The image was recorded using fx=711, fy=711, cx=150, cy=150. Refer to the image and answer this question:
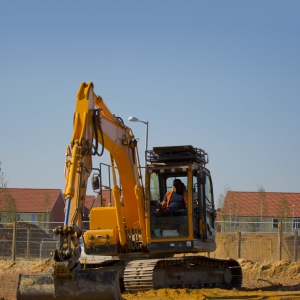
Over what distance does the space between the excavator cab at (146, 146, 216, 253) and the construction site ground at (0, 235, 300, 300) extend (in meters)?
1.25

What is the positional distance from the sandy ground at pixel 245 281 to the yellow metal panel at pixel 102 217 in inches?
93.8

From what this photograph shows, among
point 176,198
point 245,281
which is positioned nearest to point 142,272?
point 176,198

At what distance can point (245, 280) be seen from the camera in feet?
78.9

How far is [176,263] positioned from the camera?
17.5 metres

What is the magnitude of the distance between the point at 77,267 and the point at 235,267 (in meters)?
8.28

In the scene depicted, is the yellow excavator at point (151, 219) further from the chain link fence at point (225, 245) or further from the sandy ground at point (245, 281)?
the chain link fence at point (225, 245)

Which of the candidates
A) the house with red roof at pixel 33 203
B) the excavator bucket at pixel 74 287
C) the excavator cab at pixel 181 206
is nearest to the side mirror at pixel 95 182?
the excavator cab at pixel 181 206

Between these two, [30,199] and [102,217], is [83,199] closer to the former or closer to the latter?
[102,217]

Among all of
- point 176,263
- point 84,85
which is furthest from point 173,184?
point 84,85

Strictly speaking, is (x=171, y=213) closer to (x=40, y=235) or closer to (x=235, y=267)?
(x=235, y=267)

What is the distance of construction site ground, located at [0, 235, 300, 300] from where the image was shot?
51.0 ft

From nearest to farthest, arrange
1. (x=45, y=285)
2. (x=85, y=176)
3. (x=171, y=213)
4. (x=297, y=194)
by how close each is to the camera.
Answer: (x=45, y=285) → (x=85, y=176) → (x=171, y=213) → (x=297, y=194)

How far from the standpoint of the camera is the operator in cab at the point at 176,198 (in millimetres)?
17188

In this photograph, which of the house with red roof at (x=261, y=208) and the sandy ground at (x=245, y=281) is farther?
the house with red roof at (x=261, y=208)
